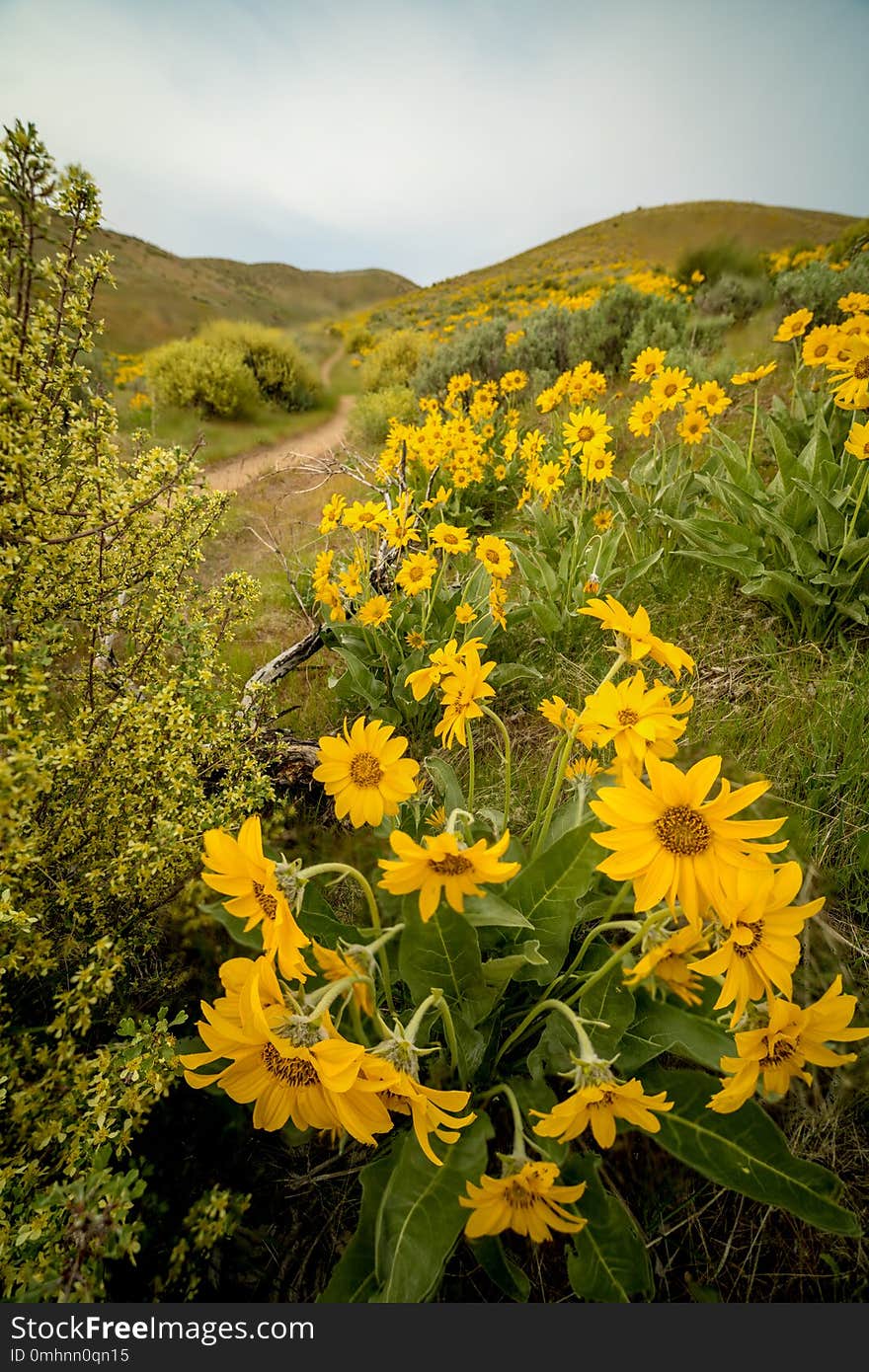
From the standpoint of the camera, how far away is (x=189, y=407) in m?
11.4

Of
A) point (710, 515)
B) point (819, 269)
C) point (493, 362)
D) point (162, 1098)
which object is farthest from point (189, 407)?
point (162, 1098)

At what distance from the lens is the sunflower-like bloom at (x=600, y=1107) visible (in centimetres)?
87

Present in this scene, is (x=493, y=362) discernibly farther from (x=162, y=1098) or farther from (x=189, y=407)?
(x=162, y=1098)

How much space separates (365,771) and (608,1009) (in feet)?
2.20

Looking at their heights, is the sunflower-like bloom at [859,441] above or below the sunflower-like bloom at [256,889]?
above

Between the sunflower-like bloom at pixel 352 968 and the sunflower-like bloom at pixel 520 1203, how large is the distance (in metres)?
0.30

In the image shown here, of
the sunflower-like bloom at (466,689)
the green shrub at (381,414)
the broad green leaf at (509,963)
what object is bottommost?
the broad green leaf at (509,963)

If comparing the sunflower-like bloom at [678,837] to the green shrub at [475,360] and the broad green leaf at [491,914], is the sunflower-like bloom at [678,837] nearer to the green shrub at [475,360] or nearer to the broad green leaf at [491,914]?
the broad green leaf at [491,914]

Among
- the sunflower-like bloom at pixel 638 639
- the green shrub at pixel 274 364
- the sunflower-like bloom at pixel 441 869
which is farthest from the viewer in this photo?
the green shrub at pixel 274 364

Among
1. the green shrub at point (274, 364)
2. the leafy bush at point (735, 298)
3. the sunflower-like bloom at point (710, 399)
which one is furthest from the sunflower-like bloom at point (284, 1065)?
the green shrub at point (274, 364)

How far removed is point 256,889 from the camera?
1007 millimetres

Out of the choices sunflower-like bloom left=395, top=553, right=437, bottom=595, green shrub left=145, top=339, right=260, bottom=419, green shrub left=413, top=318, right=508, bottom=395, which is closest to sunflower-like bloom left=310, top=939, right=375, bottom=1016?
sunflower-like bloom left=395, top=553, right=437, bottom=595

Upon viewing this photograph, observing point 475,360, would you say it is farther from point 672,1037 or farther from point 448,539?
point 672,1037

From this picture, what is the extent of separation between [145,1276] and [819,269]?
9255mm
